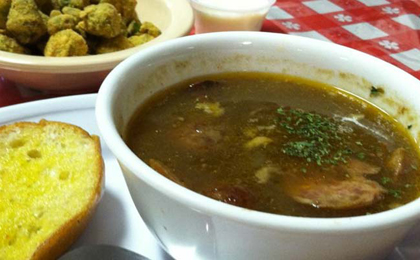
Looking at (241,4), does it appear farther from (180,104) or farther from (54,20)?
(180,104)

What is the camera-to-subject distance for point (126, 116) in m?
1.24

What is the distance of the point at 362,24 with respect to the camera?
2.88 metres

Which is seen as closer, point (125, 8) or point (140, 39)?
point (140, 39)

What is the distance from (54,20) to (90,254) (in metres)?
1.23

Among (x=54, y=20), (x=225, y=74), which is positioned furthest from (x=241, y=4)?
(x=225, y=74)

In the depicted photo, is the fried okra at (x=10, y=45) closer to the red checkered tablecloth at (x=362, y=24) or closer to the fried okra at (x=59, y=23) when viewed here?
the fried okra at (x=59, y=23)

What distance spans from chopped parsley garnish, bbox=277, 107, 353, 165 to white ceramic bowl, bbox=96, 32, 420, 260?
0.18 m

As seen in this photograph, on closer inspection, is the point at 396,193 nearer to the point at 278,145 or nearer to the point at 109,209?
the point at 278,145

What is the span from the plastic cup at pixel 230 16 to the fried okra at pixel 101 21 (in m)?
0.63

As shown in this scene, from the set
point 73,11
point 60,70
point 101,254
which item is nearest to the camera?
point 101,254

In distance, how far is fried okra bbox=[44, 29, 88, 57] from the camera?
1.90 metres

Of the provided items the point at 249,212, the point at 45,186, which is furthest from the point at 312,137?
the point at 45,186

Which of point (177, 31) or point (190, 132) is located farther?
point (177, 31)

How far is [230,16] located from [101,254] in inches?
68.3
